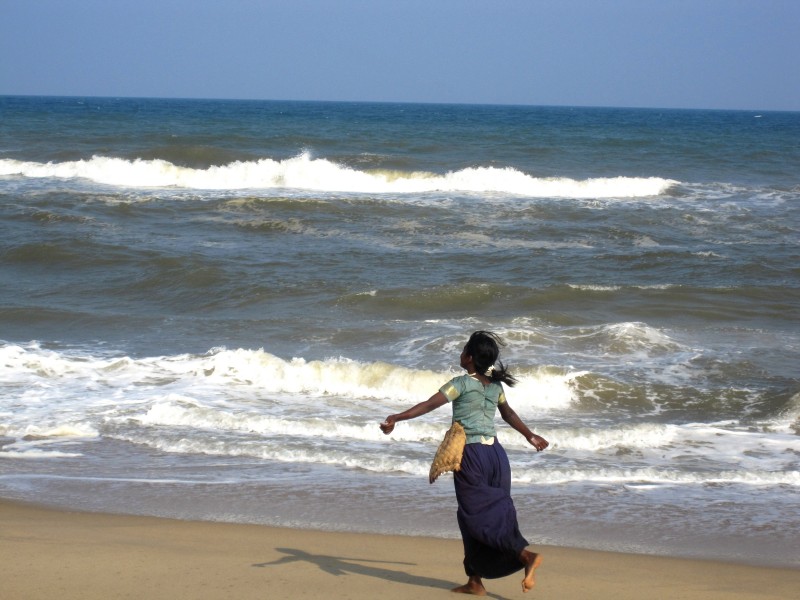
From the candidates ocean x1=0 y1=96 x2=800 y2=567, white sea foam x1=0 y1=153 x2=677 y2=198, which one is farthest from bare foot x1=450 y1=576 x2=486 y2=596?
white sea foam x1=0 y1=153 x2=677 y2=198

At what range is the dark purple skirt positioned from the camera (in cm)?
454

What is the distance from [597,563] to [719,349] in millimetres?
6418

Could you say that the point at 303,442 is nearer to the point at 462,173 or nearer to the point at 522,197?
the point at 522,197

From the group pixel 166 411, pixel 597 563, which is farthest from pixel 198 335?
pixel 597 563

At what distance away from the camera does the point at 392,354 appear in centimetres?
1084

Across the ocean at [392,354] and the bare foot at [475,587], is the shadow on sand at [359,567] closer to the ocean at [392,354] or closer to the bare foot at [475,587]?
the bare foot at [475,587]

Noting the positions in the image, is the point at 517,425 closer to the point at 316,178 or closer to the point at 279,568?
the point at 279,568

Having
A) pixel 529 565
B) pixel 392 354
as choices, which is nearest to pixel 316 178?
pixel 392 354

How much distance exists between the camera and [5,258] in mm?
16203

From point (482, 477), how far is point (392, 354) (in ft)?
Answer: 20.5

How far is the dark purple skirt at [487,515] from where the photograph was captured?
4535mm

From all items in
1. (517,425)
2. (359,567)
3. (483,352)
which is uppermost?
(483,352)

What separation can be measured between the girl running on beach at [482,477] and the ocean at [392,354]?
1.41 metres

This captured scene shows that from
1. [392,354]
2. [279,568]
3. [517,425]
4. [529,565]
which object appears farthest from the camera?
[392,354]
